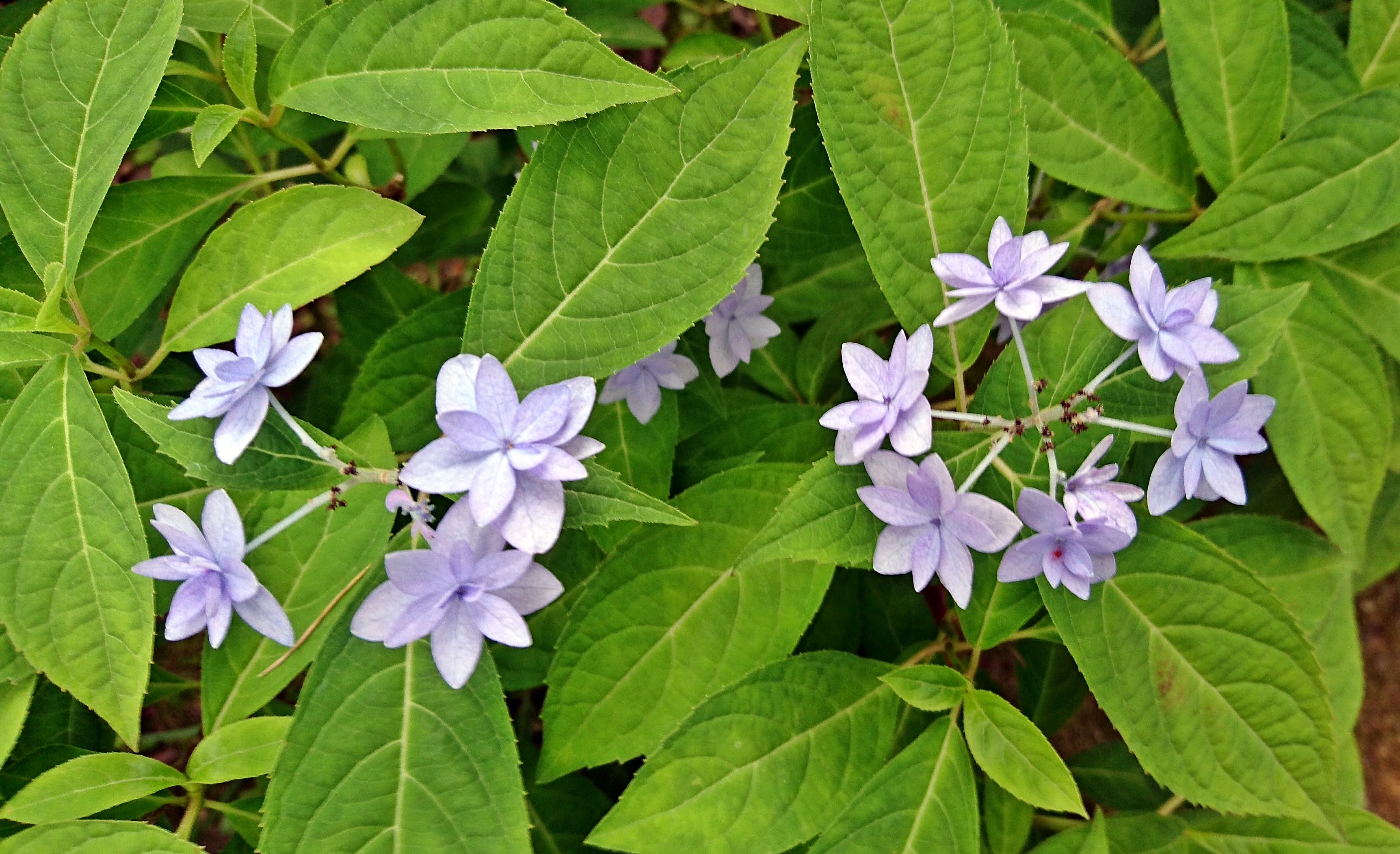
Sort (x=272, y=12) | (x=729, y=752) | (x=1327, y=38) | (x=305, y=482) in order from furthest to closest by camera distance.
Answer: (x=1327, y=38), (x=272, y=12), (x=729, y=752), (x=305, y=482)

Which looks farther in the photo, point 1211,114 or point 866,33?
point 1211,114

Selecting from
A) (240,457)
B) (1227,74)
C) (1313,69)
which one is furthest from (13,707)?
(1313,69)

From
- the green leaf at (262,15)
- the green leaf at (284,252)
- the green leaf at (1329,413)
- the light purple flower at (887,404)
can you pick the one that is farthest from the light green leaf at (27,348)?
the green leaf at (1329,413)

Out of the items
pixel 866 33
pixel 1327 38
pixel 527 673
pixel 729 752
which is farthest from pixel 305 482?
pixel 1327 38

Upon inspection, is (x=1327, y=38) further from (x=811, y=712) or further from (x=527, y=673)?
(x=527, y=673)

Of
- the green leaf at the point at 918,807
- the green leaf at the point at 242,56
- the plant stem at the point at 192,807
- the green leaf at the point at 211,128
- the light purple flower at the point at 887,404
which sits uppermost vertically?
the green leaf at the point at 242,56

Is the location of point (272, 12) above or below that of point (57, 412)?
above

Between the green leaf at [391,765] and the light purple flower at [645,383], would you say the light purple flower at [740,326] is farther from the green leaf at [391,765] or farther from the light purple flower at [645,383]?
the green leaf at [391,765]

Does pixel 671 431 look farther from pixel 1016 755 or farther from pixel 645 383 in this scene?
pixel 1016 755
